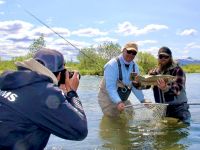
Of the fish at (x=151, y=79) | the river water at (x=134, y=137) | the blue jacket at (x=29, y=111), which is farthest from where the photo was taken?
the fish at (x=151, y=79)

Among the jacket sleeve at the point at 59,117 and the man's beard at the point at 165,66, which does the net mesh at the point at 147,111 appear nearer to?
the man's beard at the point at 165,66

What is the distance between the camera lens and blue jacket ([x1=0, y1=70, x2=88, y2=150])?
11.2 feet

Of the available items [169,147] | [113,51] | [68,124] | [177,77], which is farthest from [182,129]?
[113,51]

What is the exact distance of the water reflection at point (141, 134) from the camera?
8484 mm

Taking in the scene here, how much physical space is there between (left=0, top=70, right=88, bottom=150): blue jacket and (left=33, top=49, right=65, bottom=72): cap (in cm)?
26

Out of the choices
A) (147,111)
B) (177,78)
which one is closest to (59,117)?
(147,111)

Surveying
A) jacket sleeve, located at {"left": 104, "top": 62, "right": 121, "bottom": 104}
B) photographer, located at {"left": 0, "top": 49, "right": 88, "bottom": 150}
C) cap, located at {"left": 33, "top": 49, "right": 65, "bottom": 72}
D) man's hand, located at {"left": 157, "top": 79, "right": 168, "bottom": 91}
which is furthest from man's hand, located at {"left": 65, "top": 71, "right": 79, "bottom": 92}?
man's hand, located at {"left": 157, "top": 79, "right": 168, "bottom": 91}

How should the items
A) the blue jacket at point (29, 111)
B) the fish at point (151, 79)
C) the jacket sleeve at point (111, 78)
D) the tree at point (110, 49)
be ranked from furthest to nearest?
the tree at point (110, 49) < the fish at point (151, 79) < the jacket sleeve at point (111, 78) < the blue jacket at point (29, 111)

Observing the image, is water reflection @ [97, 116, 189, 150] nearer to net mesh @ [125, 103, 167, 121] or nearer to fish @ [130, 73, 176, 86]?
net mesh @ [125, 103, 167, 121]

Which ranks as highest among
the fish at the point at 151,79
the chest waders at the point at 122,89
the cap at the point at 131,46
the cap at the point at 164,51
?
the cap at the point at 131,46

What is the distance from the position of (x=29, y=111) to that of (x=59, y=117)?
0.82ft

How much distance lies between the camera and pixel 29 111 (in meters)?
3.40

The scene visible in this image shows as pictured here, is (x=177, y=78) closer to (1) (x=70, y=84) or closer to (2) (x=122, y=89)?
(2) (x=122, y=89)

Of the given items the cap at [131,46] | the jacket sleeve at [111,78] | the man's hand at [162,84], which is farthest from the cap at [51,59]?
the man's hand at [162,84]
